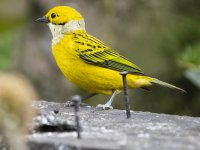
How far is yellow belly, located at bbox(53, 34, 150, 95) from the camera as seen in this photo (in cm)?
649

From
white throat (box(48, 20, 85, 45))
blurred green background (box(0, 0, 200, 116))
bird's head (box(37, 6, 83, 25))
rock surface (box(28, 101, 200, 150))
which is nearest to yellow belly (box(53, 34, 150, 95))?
white throat (box(48, 20, 85, 45))

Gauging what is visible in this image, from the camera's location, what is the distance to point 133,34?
9.34 m

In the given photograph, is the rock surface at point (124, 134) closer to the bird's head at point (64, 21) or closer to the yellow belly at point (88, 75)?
the yellow belly at point (88, 75)

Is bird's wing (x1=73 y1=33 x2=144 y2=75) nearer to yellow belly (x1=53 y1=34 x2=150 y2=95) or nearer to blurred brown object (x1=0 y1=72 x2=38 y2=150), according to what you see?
yellow belly (x1=53 y1=34 x2=150 y2=95)

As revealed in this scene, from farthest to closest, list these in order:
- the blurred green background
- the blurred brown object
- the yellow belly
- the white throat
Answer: the blurred green background < the white throat < the yellow belly < the blurred brown object

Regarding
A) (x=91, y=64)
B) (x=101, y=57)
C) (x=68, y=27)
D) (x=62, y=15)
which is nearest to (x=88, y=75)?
(x=91, y=64)

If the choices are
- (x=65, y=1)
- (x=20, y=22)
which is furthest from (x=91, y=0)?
(x=20, y=22)

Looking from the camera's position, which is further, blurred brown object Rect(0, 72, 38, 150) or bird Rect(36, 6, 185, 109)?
bird Rect(36, 6, 185, 109)

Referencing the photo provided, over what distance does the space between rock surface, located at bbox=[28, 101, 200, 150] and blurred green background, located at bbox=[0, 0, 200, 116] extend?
2.53 metres

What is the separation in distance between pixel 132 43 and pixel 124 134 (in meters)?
5.29

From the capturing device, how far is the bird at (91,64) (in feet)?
21.4

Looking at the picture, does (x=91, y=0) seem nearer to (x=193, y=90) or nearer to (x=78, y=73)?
(x=193, y=90)

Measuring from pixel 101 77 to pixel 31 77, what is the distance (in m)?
3.26

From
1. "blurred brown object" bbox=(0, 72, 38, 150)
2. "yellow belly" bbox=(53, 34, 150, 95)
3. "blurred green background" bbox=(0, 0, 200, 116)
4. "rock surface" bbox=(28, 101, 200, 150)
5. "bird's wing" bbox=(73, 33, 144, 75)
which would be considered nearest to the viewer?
"blurred brown object" bbox=(0, 72, 38, 150)
